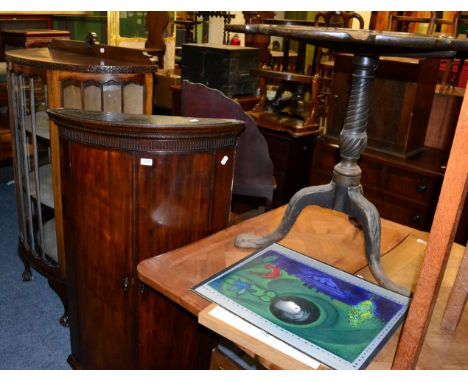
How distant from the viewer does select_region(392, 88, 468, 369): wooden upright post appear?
61 cm

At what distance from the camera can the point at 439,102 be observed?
2.72 meters

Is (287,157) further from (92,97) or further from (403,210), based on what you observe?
(92,97)

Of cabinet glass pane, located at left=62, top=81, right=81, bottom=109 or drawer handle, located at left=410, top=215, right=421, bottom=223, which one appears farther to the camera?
drawer handle, located at left=410, top=215, right=421, bottom=223

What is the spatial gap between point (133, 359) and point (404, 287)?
3.09 ft

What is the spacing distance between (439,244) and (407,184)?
6.59 feet

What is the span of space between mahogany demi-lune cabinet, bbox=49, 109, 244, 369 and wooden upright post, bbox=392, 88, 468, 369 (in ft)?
1.94

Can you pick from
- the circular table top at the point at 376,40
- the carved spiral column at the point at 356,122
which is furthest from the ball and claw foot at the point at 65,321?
the circular table top at the point at 376,40

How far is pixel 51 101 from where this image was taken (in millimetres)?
1826

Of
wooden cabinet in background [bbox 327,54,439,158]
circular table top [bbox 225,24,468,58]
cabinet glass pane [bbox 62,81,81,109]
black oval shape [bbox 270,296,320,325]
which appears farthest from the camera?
wooden cabinet in background [bbox 327,54,439,158]

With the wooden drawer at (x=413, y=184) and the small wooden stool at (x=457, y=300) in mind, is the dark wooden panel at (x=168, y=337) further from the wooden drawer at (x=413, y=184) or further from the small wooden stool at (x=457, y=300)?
the wooden drawer at (x=413, y=184)

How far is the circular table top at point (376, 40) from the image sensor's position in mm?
875

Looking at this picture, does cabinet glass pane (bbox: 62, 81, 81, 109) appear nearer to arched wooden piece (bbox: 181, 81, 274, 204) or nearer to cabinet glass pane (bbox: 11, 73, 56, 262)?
cabinet glass pane (bbox: 11, 73, 56, 262)

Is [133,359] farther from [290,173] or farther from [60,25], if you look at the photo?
[60,25]

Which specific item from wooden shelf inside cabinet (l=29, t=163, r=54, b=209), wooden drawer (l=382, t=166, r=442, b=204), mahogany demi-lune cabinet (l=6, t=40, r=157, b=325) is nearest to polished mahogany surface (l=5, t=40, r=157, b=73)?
mahogany demi-lune cabinet (l=6, t=40, r=157, b=325)
